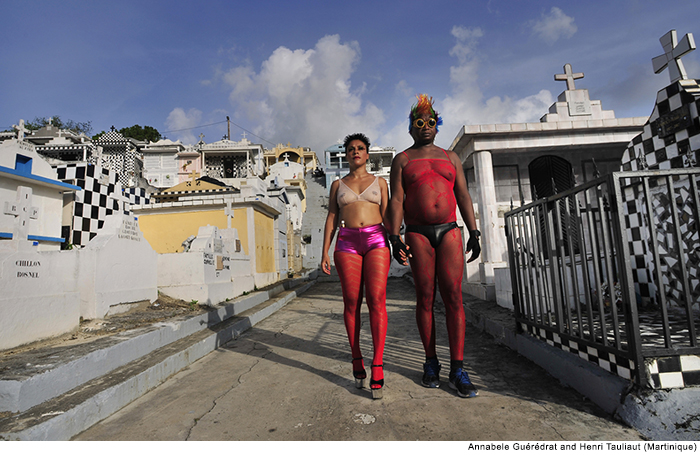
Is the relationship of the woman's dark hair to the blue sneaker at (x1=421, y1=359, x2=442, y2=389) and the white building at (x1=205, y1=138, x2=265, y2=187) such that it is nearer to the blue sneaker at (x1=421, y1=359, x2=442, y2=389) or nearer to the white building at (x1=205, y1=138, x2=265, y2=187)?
the blue sneaker at (x1=421, y1=359, x2=442, y2=389)

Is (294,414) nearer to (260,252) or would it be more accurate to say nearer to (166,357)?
(166,357)

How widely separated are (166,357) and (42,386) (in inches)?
42.8

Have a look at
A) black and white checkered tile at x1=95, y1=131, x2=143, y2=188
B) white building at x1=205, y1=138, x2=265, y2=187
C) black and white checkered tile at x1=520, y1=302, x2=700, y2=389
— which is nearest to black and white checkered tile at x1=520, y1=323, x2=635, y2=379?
black and white checkered tile at x1=520, y1=302, x2=700, y2=389

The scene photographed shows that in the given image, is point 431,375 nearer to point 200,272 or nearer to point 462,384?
point 462,384

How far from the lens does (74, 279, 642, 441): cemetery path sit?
2.03 metres

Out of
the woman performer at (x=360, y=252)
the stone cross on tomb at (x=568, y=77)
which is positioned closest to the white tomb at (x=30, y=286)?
the woman performer at (x=360, y=252)

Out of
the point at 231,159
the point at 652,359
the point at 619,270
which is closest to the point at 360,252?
the point at 619,270

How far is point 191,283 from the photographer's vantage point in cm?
641

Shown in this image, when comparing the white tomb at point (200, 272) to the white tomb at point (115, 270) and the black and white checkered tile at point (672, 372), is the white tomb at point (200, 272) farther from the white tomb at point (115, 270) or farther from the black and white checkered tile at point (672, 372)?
the black and white checkered tile at point (672, 372)

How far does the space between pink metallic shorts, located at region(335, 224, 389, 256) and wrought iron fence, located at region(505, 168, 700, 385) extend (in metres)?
1.28

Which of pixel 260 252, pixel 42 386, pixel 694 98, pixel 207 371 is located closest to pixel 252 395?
pixel 207 371

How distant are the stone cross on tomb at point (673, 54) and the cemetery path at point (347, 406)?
400 cm

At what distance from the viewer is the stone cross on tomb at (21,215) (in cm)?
356

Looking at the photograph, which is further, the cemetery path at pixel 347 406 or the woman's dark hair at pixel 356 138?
the woman's dark hair at pixel 356 138
